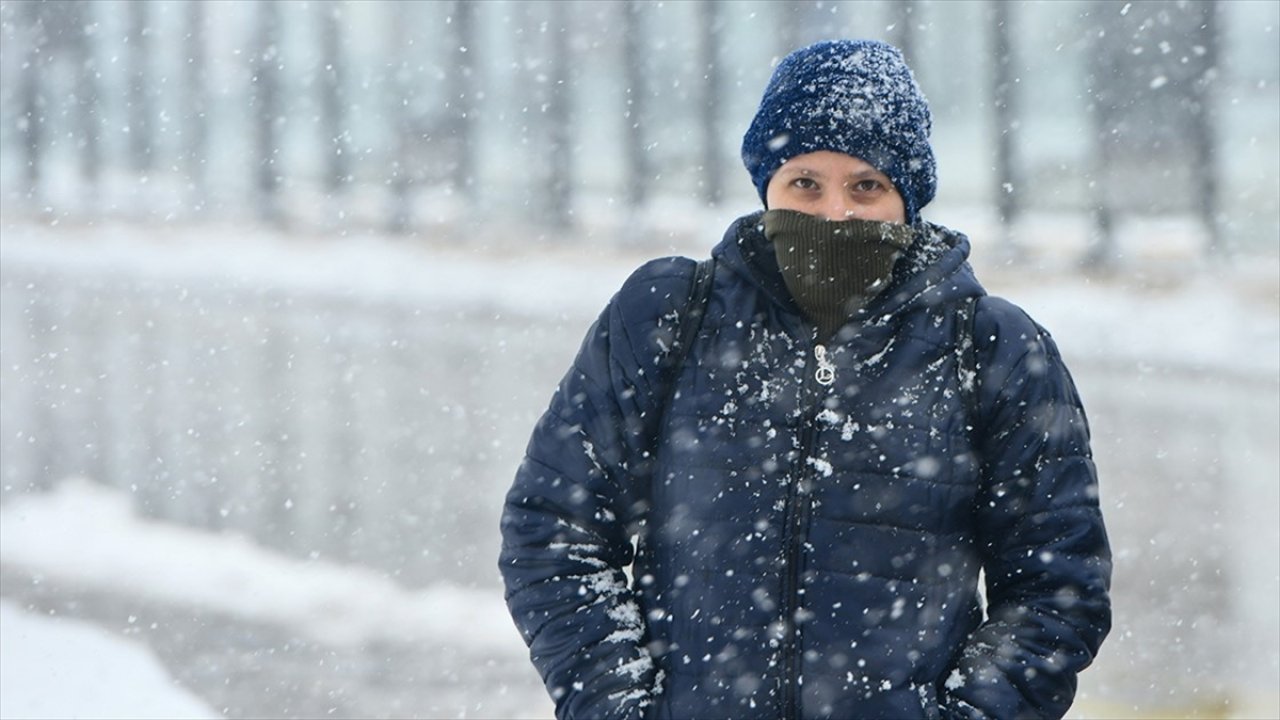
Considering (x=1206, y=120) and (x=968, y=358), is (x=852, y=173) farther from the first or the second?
(x=1206, y=120)

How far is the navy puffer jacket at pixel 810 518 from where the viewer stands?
1499 mm

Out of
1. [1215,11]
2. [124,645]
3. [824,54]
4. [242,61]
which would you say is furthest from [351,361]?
[242,61]

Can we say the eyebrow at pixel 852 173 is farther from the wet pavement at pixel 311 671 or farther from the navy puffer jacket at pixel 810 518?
the wet pavement at pixel 311 671

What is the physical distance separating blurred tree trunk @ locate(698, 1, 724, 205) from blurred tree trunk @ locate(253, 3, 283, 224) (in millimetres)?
4892

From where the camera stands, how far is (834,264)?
1.57 meters

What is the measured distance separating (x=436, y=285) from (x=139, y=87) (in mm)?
6544

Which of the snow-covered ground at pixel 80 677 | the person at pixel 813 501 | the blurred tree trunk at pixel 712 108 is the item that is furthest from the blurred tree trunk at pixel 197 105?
the person at pixel 813 501

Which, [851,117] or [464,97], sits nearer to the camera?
[851,117]

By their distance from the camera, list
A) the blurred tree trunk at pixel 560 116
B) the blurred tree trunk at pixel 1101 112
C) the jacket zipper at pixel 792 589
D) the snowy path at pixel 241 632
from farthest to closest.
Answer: the blurred tree trunk at pixel 560 116
the blurred tree trunk at pixel 1101 112
the snowy path at pixel 241 632
the jacket zipper at pixel 792 589

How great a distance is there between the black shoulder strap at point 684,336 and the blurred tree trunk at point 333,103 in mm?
14678

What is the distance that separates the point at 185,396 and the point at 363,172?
26.4ft

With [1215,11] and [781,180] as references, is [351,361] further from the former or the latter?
[781,180]

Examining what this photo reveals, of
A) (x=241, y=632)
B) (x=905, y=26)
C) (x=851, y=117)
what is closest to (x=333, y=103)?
(x=905, y=26)

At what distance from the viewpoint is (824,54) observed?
68.1 inches
